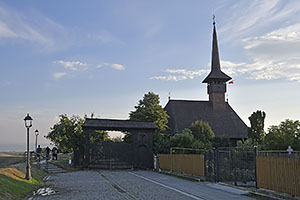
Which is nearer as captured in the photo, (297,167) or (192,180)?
(297,167)

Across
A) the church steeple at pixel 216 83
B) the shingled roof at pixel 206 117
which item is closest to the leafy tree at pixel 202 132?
the shingled roof at pixel 206 117

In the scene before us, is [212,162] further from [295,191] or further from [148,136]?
[148,136]

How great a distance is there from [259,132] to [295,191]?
37.3 meters

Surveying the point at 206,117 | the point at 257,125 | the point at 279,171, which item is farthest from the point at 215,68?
the point at 279,171

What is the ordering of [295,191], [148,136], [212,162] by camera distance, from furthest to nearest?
[148,136] < [212,162] < [295,191]

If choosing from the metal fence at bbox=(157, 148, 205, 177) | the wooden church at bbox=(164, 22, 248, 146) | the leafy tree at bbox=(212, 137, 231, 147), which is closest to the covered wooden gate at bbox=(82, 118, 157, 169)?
the metal fence at bbox=(157, 148, 205, 177)

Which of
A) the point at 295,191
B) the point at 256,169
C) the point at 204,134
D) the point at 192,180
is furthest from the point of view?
the point at 204,134

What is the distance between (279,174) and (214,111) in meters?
43.9

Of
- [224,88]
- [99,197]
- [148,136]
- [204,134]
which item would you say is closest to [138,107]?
[204,134]

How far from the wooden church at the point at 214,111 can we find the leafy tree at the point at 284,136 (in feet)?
47.1

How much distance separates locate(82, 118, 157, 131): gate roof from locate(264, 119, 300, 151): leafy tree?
42.3 feet

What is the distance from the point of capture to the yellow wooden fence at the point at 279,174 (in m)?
11.9

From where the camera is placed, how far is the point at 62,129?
35.0m

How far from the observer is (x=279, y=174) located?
1280cm
